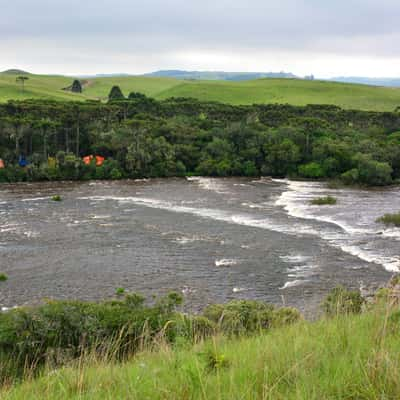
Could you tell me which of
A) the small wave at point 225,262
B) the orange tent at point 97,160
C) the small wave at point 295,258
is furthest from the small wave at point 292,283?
the orange tent at point 97,160

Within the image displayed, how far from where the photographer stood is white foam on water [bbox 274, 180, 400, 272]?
3275 centimetres

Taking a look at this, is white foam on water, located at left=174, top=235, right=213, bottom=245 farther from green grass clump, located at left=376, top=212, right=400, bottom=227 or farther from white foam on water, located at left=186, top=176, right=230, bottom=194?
white foam on water, located at left=186, top=176, right=230, bottom=194

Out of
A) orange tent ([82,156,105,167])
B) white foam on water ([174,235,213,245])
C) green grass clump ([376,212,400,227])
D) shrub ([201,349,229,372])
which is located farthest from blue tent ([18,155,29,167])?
shrub ([201,349,229,372])

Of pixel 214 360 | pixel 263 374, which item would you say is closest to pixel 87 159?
pixel 214 360

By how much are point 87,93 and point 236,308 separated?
6493 inches

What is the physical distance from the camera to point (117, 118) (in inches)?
3706

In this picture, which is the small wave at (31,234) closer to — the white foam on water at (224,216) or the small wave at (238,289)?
the white foam on water at (224,216)

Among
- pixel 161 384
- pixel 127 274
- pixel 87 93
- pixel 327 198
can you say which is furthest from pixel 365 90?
pixel 161 384

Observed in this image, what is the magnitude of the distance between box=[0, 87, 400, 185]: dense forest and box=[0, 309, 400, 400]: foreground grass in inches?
2448

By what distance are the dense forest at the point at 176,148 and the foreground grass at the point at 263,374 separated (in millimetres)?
62176

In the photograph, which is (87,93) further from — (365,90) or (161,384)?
(161,384)

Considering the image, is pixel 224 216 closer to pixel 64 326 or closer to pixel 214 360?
pixel 64 326

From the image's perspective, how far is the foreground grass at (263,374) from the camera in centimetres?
498

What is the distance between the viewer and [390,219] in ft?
140
